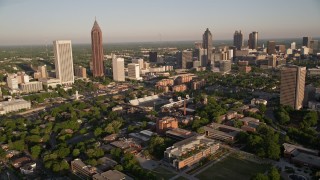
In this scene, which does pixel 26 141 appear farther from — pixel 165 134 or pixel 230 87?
pixel 230 87

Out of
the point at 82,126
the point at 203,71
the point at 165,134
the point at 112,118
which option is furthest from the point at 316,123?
the point at 203,71

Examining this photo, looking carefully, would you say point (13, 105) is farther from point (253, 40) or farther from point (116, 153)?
point (253, 40)

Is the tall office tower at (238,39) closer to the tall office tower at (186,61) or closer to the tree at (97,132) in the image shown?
the tall office tower at (186,61)

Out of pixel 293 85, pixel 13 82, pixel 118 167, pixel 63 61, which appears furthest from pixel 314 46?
pixel 118 167

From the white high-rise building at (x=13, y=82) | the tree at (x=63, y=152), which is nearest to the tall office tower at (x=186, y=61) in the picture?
the white high-rise building at (x=13, y=82)

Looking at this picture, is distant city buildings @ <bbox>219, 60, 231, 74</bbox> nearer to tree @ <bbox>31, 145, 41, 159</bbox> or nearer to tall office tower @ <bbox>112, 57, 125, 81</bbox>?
tall office tower @ <bbox>112, 57, 125, 81</bbox>
